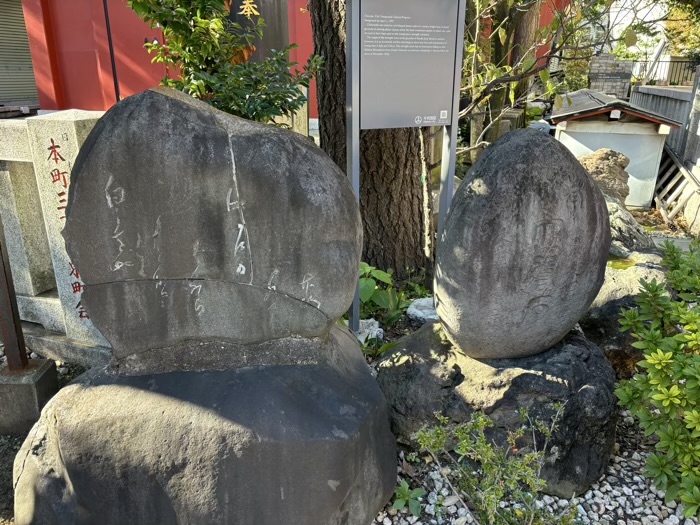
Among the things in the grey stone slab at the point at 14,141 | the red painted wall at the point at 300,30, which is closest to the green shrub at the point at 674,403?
the grey stone slab at the point at 14,141

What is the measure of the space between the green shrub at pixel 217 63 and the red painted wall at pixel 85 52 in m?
7.01

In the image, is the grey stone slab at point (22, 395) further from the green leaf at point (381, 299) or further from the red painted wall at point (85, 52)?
the red painted wall at point (85, 52)

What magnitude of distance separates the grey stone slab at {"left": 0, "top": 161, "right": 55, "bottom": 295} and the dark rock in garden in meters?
4.06

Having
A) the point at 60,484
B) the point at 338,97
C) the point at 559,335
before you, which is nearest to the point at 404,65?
the point at 338,97

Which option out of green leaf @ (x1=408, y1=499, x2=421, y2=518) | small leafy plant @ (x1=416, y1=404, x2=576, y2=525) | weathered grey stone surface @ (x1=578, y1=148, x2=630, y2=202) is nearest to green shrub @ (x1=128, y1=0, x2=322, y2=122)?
small leafy plant @ (x1=416, y1=404, x2=576, y2=525)

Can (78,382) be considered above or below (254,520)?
above

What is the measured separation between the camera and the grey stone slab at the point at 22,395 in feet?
11.5

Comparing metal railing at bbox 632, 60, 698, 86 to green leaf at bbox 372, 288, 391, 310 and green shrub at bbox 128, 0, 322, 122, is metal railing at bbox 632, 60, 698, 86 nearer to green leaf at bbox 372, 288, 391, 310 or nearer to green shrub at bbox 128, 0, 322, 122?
green leaf at bbox 372, 288, 391, 310

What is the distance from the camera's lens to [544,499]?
8.63ft

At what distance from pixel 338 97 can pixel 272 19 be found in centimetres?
83

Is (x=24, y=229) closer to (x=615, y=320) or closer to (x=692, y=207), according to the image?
(x=615, y=320)

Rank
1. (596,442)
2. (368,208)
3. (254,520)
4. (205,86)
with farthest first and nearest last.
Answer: (368,208) → (205,86) → (596,442) → (254,520)

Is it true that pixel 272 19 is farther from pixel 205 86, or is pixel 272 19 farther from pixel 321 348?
pixel 321 348

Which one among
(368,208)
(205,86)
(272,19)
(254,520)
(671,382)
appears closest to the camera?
(254,520)
